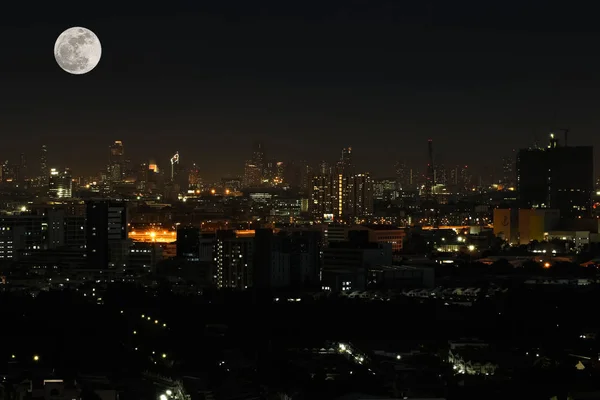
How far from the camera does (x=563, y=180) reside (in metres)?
40.2

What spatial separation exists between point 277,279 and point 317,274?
2.77ft

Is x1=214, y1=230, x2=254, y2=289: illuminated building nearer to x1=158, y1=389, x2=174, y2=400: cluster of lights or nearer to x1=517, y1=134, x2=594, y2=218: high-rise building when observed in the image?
x1=158, y1=389, x2=174, y2=400: cluster of lights

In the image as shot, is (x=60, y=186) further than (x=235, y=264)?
Yes

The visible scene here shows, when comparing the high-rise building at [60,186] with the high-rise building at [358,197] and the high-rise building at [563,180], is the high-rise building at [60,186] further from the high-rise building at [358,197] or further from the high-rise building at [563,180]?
the high-rise building at [563,180]

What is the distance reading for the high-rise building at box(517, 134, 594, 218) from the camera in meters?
40.1

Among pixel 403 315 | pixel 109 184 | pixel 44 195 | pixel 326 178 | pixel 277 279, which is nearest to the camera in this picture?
pixel 403 315

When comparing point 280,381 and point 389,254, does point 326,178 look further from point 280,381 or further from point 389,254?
point 280,381

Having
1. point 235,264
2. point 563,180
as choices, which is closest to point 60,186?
point 563,180

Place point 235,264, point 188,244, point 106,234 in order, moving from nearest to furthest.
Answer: point 235,264 → point 106,234 → point 188,244

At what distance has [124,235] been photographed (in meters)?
29.5

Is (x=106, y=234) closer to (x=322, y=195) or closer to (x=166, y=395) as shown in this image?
(x=166, y=395)

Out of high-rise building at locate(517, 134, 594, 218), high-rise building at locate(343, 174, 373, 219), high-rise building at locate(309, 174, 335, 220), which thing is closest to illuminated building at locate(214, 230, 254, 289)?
high-rise building at locate(517, 134, 594, 218)

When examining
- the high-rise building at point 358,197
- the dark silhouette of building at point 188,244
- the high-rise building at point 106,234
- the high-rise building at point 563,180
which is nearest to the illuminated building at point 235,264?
the high-rise building at point 106,234

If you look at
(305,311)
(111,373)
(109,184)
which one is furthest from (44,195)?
(111,373)
